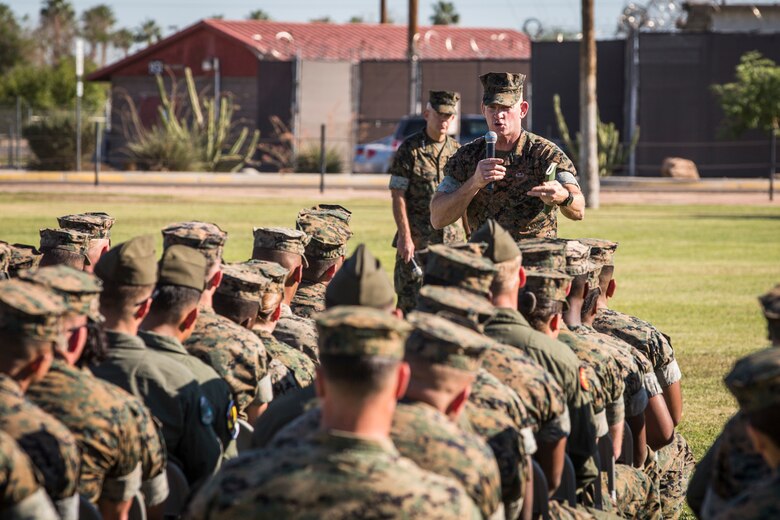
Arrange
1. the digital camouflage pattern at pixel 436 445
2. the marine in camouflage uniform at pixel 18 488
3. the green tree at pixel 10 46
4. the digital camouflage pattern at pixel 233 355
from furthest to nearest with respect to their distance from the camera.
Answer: the green tree at pixel 10 46 → the digital camouflage pattern at pixel 233 355 → the digital camouflage pattern at pixel 436 445 → the marine in camouflage uniform at pixel 18 488

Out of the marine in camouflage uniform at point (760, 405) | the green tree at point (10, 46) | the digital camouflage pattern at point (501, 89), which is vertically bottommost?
the marine in camouflage uniform at point (760, 405)

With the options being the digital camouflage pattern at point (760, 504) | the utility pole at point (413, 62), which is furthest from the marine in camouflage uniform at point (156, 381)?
the utility pole at point (413, 62)

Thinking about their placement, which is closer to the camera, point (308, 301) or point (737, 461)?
point (737, 461)

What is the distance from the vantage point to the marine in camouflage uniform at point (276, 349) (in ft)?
19.3

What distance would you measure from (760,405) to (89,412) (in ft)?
6.68

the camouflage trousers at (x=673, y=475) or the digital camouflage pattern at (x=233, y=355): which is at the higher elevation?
the digital camouflage pattern at (x=233, y=355)

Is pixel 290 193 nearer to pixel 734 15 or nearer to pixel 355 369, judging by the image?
pixel 734 15

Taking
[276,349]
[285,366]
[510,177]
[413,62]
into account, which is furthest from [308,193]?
[285,366]

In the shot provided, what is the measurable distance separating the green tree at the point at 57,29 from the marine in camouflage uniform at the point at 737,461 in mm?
89595

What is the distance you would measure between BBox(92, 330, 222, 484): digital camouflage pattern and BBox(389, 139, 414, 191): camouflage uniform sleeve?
5411 millimetres

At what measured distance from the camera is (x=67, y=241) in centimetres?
776

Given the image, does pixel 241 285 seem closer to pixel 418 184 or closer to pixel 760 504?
pixel 760 504

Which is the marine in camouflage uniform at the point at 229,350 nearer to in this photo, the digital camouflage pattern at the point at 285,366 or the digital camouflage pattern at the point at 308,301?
the digital camouflage pattern at the point at 285,366

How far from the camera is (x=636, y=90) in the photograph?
40.6 meters
